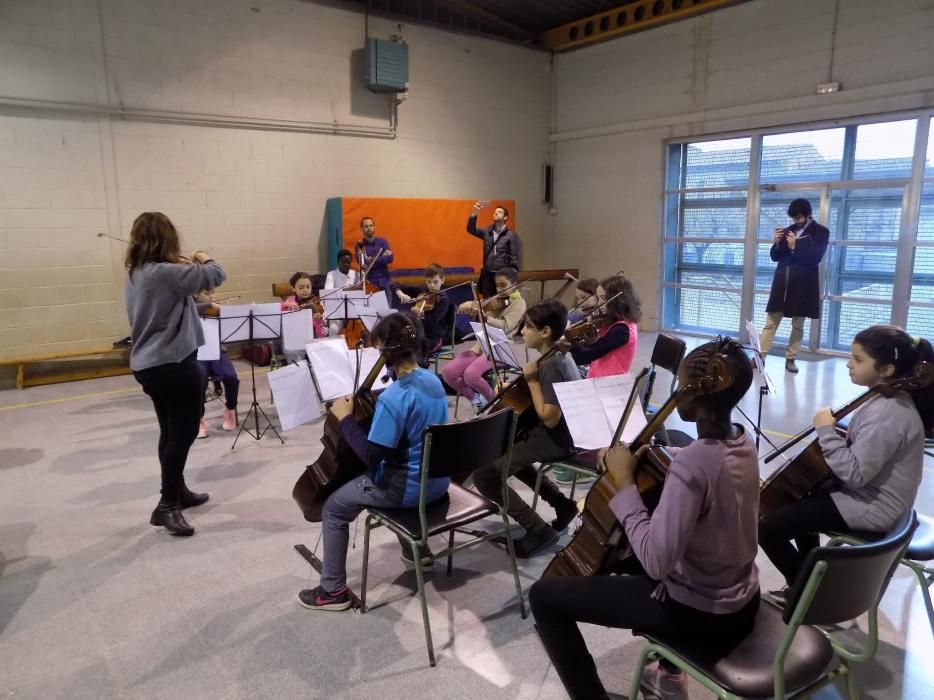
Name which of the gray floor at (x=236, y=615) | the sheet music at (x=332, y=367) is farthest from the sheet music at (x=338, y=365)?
the gray floor at (x=236, y=615)

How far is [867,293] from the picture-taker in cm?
657

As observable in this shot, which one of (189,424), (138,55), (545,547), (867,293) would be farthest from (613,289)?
(138,55)

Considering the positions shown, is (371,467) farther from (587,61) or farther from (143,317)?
(587,61)

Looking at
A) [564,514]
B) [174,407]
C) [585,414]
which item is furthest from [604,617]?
[174,407]

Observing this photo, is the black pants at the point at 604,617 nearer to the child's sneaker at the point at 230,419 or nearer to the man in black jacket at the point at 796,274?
the child's sneaker at the point at 230,419

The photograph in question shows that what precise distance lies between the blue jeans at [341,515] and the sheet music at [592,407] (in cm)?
66

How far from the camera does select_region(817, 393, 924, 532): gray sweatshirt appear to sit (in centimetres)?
185

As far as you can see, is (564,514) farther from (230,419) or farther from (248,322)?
(230,419)

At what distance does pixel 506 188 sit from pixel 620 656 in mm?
7490

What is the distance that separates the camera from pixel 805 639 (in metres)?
1.48

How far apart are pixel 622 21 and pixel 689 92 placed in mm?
1234

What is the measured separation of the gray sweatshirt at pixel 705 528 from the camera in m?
1.34

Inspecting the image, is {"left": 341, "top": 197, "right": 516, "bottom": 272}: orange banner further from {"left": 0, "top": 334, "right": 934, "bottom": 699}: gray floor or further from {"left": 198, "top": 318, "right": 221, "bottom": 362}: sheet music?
{"left": 0, "top": 334, "right": 934, "bottom": 699}: gray floor

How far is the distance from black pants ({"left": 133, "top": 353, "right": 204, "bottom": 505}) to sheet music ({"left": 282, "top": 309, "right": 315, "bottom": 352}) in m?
1.25
